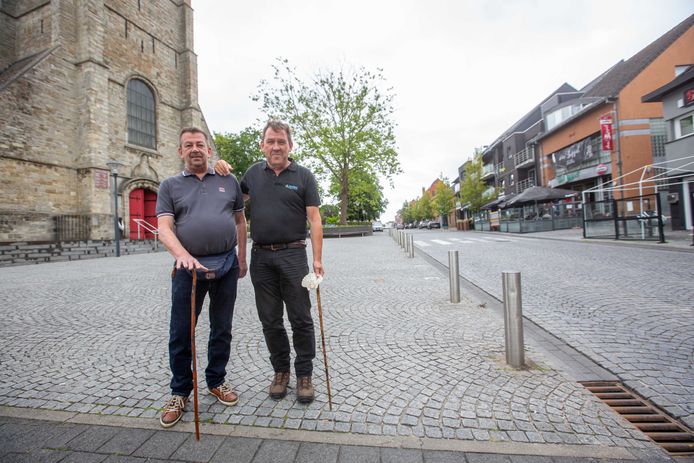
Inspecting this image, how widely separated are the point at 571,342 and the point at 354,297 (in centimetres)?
309

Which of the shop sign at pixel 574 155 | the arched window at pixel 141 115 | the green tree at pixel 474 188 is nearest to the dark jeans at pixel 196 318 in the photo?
the arched window at pixel 141 115

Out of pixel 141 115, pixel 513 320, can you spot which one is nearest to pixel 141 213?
pixel 141 115

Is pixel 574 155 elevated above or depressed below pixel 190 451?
above

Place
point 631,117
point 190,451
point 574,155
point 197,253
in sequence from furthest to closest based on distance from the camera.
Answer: point 574,155 < point 631,117 < point 197,253 < point 190,451

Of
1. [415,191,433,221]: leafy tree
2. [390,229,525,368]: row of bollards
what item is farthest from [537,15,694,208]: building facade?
[415,191,433,221]: leafy tree

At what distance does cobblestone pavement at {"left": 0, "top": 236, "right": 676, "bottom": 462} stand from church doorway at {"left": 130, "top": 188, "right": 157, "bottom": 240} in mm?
16891

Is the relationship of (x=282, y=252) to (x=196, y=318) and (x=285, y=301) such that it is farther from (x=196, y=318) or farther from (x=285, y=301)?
(x=196, y=318)

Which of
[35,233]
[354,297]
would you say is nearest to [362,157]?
[35,233]

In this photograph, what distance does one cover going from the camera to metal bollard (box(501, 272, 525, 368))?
279 cm

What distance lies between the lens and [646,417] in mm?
2064

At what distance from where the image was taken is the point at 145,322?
4402 mm

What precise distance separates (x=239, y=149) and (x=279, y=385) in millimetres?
44746

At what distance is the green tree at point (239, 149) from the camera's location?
1709 inches

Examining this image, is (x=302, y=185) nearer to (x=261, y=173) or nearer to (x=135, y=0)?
(x=261, y=173)
